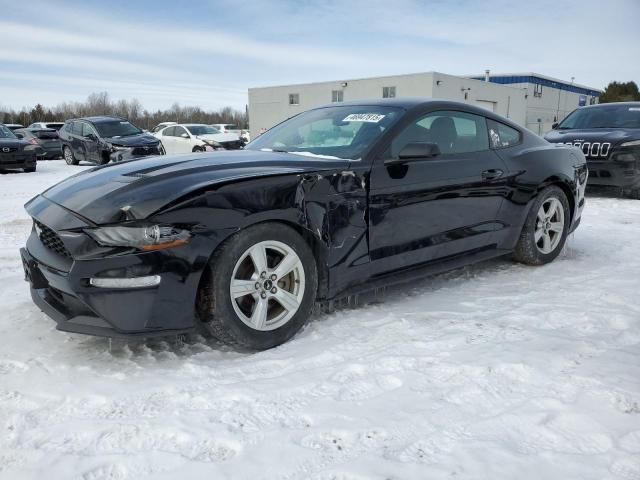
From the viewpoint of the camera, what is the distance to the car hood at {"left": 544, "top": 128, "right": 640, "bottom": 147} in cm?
810

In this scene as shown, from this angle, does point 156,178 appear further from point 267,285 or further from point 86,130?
point 86,130

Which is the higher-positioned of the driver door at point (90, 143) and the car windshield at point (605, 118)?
the car windshield at point (605, 118)

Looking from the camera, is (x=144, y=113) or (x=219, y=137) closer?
(x=219, y=137)

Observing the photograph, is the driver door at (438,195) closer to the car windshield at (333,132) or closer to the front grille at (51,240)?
the car windshield at (333,132)

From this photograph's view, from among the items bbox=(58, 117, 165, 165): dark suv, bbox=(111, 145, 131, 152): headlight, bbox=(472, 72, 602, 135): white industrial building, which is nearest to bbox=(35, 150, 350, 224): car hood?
bbox=(58, 117, 165, 165): dark suv

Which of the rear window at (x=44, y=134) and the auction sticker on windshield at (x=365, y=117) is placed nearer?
the auction sticker on windshield at (x=365, y=117)

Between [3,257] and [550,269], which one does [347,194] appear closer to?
[550,269]

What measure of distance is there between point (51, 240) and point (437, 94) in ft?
124

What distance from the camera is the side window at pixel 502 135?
4375 mm

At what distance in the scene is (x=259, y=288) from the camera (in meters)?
2.96

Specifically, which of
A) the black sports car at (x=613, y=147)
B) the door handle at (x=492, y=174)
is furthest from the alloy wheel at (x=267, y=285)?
the black sports car at (x=613, y=147)

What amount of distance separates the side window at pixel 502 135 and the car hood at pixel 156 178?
5.44 ft

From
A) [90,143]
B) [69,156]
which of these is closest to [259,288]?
[90,143]

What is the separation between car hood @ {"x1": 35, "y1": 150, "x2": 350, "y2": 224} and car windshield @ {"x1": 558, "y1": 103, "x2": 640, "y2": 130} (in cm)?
756
